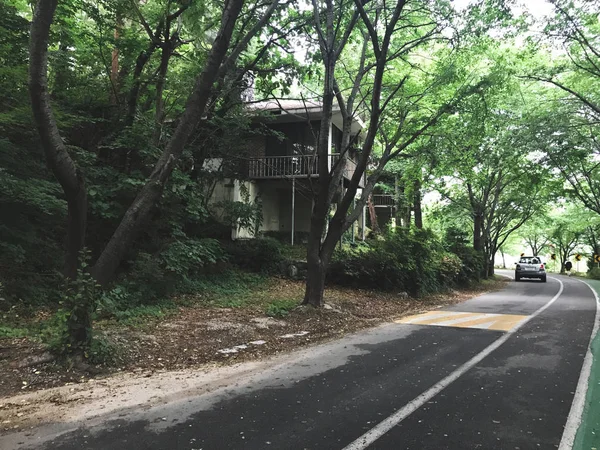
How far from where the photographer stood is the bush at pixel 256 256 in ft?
51.6

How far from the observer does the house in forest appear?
17.8 meters

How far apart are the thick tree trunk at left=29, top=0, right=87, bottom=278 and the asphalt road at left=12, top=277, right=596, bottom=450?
9.12 ft

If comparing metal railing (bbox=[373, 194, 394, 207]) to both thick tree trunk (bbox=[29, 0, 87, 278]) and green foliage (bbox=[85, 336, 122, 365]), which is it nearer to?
green foliage (bbox=[85, 336, 122, 365])

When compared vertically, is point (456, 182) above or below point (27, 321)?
above

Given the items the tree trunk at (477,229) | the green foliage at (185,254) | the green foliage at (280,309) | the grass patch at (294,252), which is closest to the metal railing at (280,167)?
the grass patch at (294,252)

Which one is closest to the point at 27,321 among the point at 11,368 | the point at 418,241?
the point at 11,368

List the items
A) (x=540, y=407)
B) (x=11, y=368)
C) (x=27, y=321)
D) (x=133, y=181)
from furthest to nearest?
(x=133, y=181) < (x=27, y=321) < (x=11, y=368) < (x=540, y=407)

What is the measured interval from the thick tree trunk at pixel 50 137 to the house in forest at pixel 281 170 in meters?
10.2

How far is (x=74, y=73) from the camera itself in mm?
11656

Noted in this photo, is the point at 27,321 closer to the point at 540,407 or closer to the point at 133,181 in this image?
the point at 133,181

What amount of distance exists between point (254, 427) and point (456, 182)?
85.1 ft

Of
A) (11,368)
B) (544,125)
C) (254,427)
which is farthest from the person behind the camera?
(544,125)

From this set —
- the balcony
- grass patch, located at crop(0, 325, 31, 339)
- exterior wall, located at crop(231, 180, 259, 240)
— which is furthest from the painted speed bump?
the balcony

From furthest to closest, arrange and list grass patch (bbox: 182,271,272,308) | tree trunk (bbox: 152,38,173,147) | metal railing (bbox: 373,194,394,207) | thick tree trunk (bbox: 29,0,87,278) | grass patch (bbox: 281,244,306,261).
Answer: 1. metal railing (bbox: 373,194,394,207)
2. grass patch (bbox: 281,244,306,261)
3. grass patch (bbox: 182,271,272,308)
4. tree trunk (bbox: 152,38,173,147)
5. thick tree trunk (bbox: 29,0,87,278)
